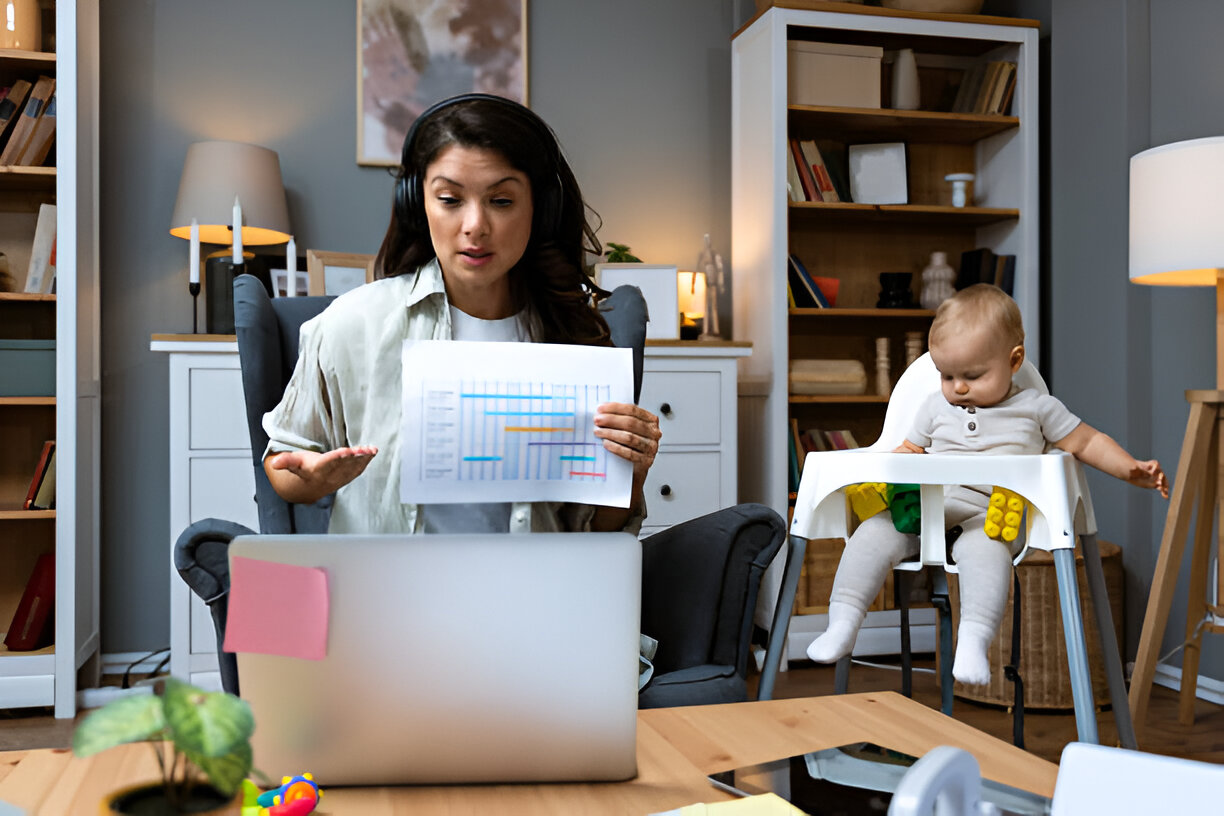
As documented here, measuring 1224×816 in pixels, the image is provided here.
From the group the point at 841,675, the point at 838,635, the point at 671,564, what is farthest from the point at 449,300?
the point at 841,675

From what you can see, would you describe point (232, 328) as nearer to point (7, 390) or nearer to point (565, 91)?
point (7, 390)

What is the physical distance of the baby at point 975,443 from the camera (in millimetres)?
1632

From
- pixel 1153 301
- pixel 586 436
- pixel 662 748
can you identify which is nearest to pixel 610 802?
pixel 662 748

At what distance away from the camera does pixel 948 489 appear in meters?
1.81

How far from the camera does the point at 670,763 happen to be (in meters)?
0.79

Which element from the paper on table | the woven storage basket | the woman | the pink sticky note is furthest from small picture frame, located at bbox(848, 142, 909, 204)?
the pink sticky note

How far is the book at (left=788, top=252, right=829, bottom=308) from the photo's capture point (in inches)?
129

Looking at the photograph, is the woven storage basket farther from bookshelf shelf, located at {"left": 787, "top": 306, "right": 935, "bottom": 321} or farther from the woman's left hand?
the woman's left hand

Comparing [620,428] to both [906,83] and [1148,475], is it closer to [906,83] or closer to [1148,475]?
[1148,475]

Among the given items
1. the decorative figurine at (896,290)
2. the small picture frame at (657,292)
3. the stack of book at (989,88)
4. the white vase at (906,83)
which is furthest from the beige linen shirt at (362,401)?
the stack of book at (989,88)

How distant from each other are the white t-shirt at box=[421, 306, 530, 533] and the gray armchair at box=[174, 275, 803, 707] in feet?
0.93

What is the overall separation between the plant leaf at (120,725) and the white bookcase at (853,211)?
9.34 feet

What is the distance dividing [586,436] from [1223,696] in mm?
2707

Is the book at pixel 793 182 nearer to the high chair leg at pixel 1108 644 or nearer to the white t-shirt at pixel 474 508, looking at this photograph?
the high chair leg at pixel 1108 644
